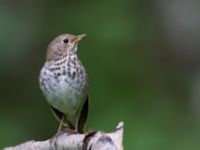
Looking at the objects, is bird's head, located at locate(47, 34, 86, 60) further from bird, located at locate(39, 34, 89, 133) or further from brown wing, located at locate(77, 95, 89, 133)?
brown wing, located at locate(77, 95, 89, 133)

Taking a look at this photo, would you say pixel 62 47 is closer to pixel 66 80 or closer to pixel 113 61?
pixel 66 80

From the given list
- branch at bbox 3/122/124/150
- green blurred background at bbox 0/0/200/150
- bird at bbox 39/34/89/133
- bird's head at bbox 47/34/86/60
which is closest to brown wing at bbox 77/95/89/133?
bird at bbox 39/34/89/133

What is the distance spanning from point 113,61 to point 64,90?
2.79m

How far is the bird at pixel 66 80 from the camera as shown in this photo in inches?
275

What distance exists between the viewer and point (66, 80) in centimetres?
700

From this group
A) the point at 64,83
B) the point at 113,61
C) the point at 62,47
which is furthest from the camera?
the point at 113,61

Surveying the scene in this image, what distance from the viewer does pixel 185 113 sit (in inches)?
361

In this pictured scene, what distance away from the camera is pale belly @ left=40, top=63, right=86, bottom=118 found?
6996 millimetres

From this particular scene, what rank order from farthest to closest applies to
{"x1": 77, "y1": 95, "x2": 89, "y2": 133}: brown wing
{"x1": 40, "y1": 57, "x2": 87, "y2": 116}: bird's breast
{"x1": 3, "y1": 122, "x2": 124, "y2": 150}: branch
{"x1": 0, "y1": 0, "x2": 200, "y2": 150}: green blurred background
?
{"x1": 0, "y1": 0, "x2": 200, "y2": 150}: green blurred background → {"x1": 40, "y1": 57, "x2": 87, "y2": 116}: bird's breast → {"x1": 77, "y1": 95, "x2": 89, "y2": 133}: brown wing → {"x1": 3, "y1": 122, "x2": 124, "y2": 150}: branch

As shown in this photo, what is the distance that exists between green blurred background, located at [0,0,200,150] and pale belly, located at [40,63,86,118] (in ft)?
5.32

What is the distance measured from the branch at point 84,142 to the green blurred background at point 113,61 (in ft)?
9.85

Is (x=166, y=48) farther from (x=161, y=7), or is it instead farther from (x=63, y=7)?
(x=63, y=7)

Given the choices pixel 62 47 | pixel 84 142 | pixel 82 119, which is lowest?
pixel 82 119

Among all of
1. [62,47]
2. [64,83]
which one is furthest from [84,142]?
[62,47]
